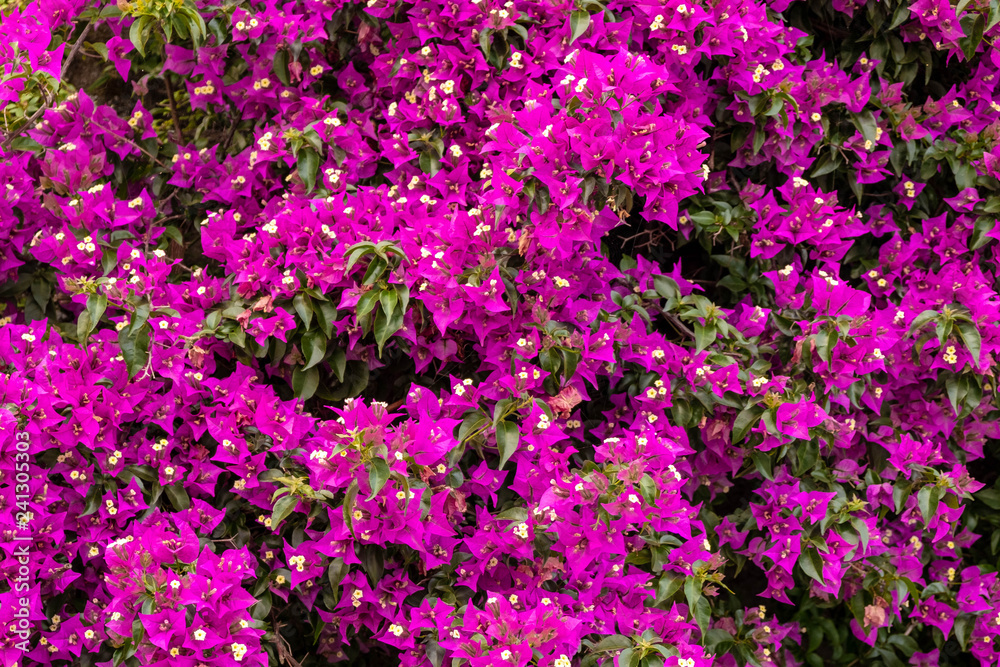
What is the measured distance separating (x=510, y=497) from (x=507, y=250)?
646mm

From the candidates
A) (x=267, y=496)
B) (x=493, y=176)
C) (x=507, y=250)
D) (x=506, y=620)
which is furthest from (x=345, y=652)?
(x=493, y=176)

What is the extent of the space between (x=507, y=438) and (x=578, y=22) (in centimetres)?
106

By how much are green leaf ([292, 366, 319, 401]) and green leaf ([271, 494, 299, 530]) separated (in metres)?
0.31

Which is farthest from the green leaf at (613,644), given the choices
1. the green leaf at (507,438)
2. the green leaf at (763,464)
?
the green leaf at (763,464)

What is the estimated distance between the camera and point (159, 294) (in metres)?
2.19

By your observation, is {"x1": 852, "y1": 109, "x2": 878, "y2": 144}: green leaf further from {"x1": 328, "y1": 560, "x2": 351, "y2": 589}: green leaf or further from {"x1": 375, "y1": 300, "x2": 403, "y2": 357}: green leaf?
{"x1": 328, "y1": 560, "x2": 351, "y2": 589}: green leaf

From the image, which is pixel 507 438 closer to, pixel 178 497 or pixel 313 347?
pixel 313 347

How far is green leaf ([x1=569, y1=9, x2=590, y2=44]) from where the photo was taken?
2.12m

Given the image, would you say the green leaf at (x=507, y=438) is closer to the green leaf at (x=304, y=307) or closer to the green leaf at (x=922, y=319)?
the green leaf at (x=304, y=307)

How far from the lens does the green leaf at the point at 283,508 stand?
1.81 metres

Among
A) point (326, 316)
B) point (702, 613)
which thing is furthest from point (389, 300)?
point (702, 613)

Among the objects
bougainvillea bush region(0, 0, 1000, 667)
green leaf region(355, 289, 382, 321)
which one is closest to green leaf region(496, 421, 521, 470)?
bougainvillea bush region(0, 0, 1000, 667)

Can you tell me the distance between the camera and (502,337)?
2117 mm

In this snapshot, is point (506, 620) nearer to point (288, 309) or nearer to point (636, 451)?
point (636, 451)
